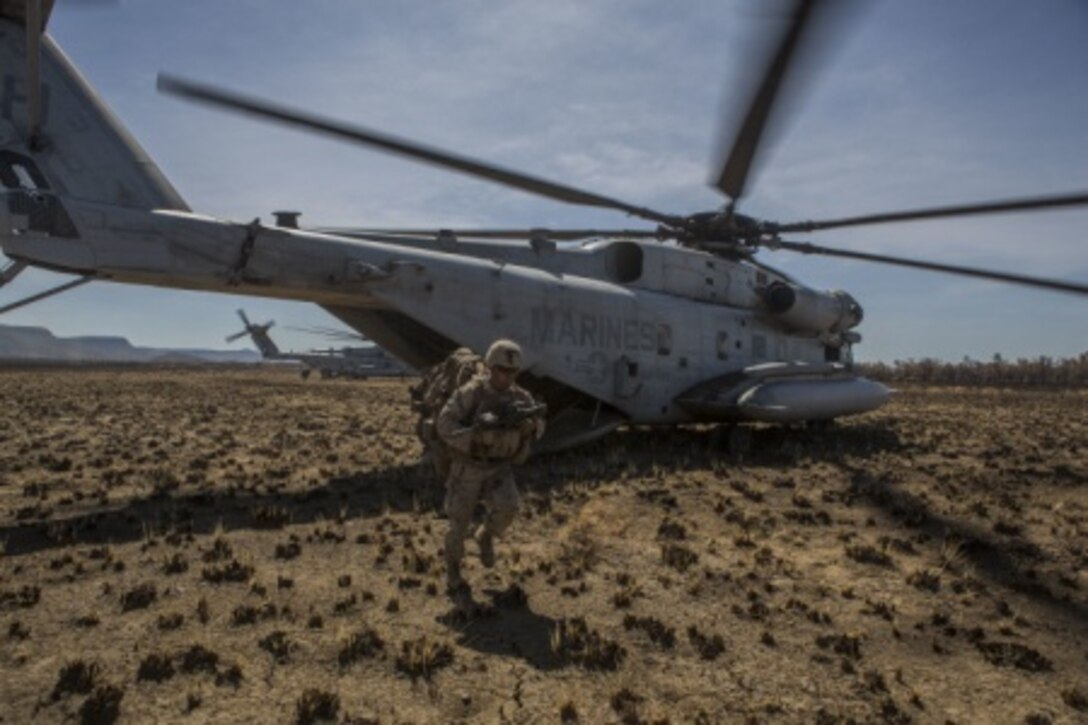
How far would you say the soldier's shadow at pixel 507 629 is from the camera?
528 centimetres

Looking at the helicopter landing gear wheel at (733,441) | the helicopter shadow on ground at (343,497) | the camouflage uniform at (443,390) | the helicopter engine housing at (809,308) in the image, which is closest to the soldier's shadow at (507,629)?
the camouflage uniform at (443,390)

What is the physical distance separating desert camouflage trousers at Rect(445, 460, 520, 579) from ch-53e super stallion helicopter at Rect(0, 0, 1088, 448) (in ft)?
11.5

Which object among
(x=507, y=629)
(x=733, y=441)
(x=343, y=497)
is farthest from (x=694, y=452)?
(x=507, y=629)

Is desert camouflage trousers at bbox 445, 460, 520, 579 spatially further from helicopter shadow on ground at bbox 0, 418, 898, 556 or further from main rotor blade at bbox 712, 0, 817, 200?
main rotor blade at bbox 712, 0, 817, 200

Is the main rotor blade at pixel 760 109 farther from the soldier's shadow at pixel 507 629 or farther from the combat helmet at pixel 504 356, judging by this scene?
the soldier's shadow at pixel 507 629

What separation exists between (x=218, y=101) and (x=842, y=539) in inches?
321

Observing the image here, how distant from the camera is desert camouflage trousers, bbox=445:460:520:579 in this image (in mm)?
6285

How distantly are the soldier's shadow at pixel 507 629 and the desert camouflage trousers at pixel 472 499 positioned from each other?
531 mm

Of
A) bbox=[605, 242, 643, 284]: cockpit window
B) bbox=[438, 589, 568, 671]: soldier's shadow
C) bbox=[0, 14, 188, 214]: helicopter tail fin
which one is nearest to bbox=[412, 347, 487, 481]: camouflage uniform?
bbox=[438, 589, 568, 671]: soldier's shadow

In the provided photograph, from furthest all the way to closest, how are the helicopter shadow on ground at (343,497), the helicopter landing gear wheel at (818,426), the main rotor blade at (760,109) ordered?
the helicopter landing gear wheel at (818,426), the helicopter shadow on ground at (343,497), the main rotor blade at (760,109)

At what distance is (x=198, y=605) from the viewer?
19.2 ft

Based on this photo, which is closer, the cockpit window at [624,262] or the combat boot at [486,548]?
the combat boot at [486,548]

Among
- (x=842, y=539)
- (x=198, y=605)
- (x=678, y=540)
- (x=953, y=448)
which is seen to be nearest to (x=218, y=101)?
(x=198, y=605)

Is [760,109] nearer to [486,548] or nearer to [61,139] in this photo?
[486,548]
